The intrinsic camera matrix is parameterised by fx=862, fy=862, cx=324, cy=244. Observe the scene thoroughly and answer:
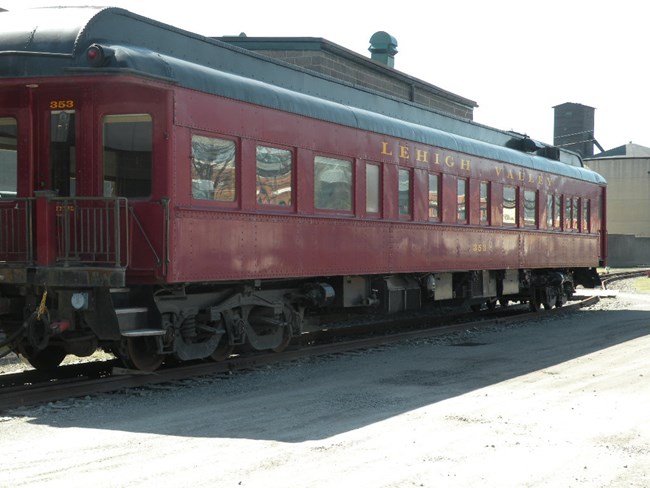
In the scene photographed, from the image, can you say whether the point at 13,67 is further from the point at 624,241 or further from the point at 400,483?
the point at 624,241

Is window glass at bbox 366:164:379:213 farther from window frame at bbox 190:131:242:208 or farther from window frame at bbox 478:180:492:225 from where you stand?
window frame at bbox 478:180:492:225

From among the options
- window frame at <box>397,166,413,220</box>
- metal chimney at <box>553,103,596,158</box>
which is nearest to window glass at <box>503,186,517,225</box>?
window frame at <box>397,166,413,220</box>

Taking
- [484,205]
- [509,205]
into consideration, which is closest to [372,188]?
[484,205]

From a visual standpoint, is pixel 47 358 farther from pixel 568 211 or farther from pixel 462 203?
pixel 568 211

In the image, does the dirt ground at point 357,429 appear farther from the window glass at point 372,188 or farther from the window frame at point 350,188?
the window glass at point 372,188

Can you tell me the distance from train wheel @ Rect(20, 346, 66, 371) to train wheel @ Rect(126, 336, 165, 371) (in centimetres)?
115

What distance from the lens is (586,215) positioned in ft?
70.4

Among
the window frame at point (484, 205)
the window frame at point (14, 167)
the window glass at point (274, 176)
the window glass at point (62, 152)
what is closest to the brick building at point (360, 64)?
the window frame at point (484, 205)

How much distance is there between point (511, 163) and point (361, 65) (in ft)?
28.1

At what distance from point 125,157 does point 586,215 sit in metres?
15.0

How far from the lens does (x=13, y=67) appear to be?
8.75 meters

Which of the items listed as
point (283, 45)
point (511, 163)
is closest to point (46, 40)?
point (511, 163)

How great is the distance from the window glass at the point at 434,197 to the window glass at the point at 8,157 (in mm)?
7044

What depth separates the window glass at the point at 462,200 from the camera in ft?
49.7
